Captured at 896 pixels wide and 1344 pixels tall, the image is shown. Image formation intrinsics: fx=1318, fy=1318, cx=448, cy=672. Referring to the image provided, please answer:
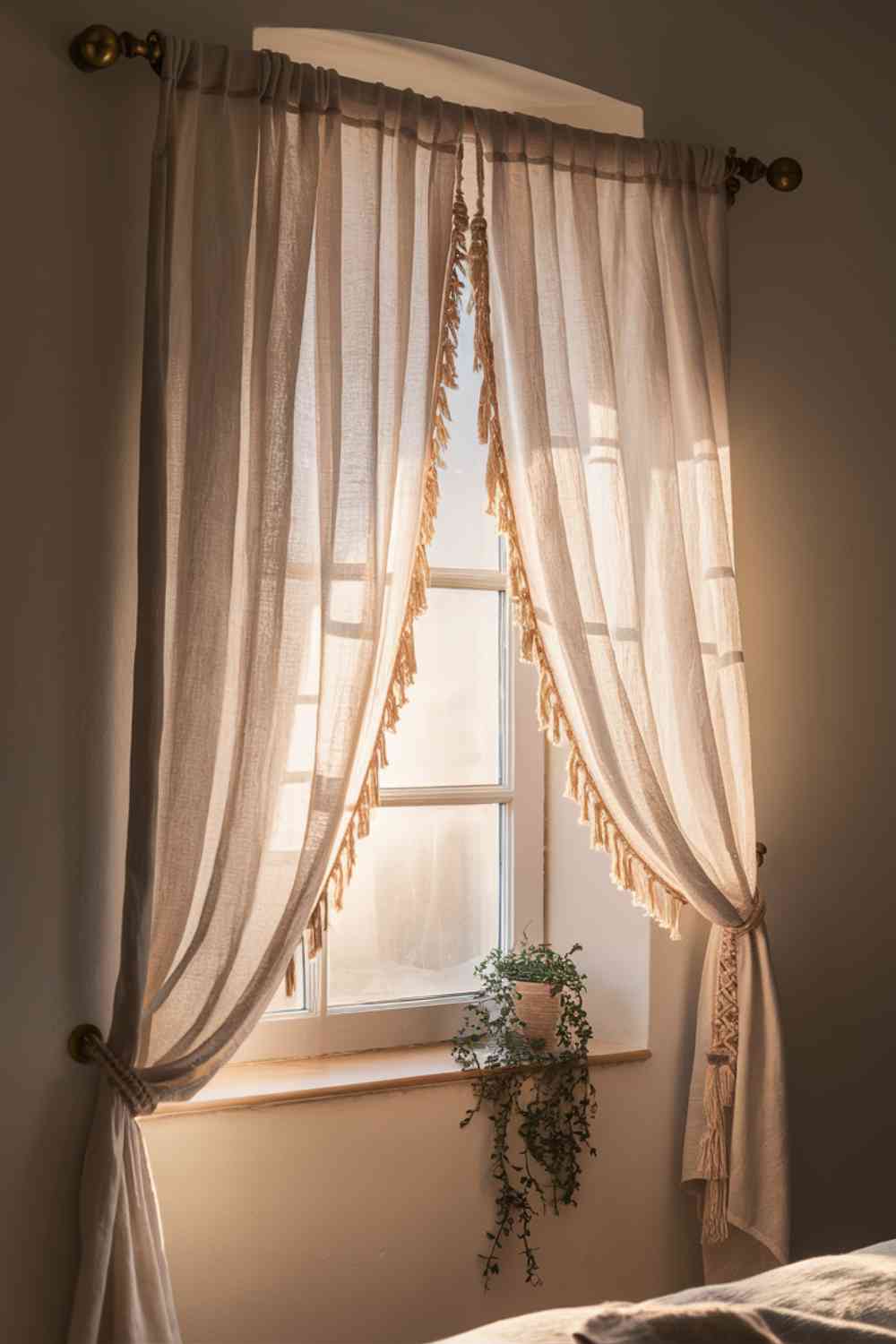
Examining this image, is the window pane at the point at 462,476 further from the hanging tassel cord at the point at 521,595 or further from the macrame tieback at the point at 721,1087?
the macrame tieback at the point at 721,1087

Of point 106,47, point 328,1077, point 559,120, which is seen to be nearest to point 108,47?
point 106,47

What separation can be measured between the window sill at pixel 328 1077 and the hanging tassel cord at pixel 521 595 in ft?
1.23

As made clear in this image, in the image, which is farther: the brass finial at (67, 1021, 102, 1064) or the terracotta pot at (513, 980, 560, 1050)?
the terracotta pot at (513, 980, 560, 1050)

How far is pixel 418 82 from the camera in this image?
2.28 meters

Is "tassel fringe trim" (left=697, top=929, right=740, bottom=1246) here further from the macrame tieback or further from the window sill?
the window sill

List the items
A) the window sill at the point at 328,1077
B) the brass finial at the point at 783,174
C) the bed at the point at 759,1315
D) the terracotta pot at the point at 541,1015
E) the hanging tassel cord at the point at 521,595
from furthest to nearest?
the brass finial at the point at 783,174, the terracotta pot at the point at 541,1015, the hanging tassel cord at the point at 521,595, the window sill at the point at 328,1077, the bed at the point at 759,1315

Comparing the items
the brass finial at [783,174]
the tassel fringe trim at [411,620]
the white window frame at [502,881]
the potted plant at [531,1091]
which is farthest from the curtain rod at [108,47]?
the potted plant at [531,1091]

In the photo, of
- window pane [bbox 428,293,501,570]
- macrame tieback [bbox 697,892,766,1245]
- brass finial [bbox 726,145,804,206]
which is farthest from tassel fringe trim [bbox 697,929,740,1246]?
brass finial [bbox 726,145,804,206]

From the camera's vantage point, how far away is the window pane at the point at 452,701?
243 cm

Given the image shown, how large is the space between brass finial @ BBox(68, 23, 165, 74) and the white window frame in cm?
98

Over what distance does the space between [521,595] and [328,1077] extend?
852 mm

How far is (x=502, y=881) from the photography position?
2506mm

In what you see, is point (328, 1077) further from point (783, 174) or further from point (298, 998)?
point (783, 174)

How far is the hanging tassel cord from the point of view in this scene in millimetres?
2158
